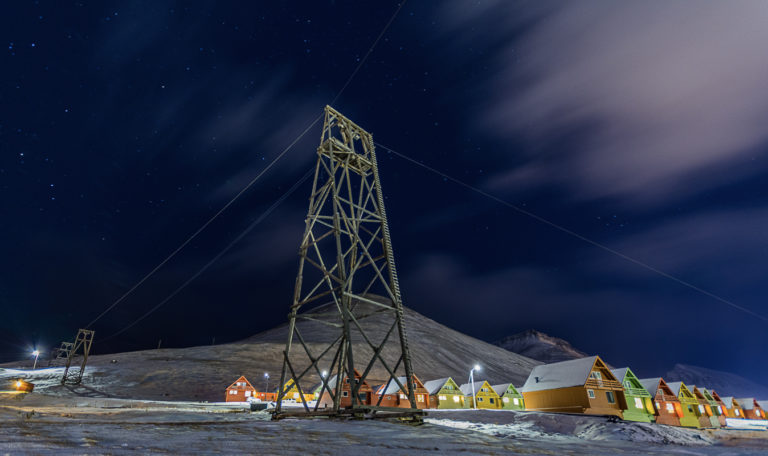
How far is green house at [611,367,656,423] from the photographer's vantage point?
1390 inches

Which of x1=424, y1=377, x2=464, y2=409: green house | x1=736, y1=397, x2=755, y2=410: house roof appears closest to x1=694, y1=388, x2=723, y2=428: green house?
x1=736, y1=397, x2=755, y2=410: house roof

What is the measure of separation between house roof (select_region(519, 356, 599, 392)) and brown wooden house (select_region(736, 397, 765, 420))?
2094 inches

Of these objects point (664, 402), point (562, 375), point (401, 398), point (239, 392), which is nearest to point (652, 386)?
point (664, 402)

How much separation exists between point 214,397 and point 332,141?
59.5 m

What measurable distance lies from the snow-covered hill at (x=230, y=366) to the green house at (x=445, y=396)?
1318 inches

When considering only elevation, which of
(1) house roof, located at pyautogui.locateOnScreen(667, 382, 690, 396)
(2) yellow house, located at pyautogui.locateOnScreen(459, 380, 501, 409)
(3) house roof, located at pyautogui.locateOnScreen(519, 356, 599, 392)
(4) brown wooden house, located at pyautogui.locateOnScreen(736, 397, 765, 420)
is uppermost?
(3) house roof, located at pyautogui.locateOnScreen(519, 356, 599, 392)

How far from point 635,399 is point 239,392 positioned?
5467cm

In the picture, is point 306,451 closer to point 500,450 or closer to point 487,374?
point 500,450

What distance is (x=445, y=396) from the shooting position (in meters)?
49.7

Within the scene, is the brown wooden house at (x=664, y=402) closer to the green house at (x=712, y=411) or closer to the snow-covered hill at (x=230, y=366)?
the green house at (x=712, y=411)

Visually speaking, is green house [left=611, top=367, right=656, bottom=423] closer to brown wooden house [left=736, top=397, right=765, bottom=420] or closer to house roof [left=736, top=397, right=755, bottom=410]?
brown wooden house [left=736, top=397, right=765, bottom=420]

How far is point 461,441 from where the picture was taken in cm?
851

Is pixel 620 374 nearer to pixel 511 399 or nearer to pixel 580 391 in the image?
pixel 580 391

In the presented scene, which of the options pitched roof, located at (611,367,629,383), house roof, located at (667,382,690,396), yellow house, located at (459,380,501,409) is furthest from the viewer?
yellow house, located at (459,380,501,409)
